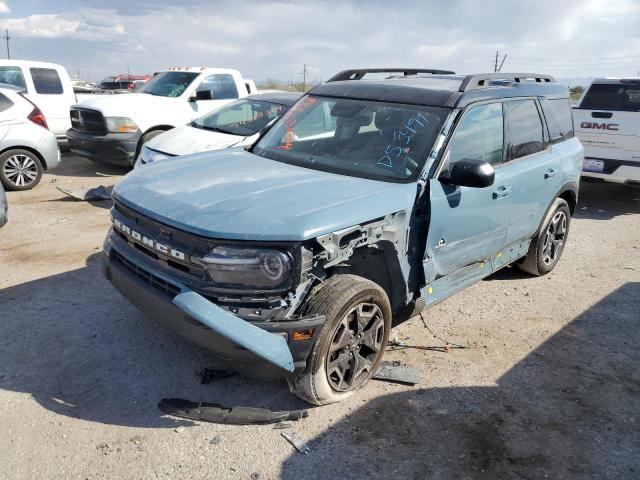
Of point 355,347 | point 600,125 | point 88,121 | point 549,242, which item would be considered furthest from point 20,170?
point 600,125

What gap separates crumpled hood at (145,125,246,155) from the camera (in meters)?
7.43

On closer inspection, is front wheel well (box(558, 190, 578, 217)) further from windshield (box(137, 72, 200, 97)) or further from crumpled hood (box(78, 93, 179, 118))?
windshield (box(137, 72, 200, 97))

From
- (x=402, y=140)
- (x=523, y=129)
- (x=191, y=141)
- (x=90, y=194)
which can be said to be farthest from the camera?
(x=90, y=194)

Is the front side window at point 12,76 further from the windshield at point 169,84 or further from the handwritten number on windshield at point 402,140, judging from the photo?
the handwritten number on windshield at point 402,140

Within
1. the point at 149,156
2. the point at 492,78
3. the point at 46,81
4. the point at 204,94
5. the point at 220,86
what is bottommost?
the point at 149,156

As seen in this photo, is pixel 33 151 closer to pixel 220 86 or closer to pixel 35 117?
pixel 35 117

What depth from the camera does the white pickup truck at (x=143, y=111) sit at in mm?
9281

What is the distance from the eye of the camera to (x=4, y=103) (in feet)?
27.2

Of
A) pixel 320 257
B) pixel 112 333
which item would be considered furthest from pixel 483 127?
pixel 112 333

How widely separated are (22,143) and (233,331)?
721 centimetres

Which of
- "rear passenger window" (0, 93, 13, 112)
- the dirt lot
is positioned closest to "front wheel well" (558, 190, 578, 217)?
Result: the dirt lot

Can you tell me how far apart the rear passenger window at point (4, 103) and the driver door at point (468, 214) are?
7.30m

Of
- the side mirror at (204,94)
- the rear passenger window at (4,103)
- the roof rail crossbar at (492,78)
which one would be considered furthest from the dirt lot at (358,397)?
the side mirror at (204,94)

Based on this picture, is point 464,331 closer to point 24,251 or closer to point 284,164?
point 284,164
